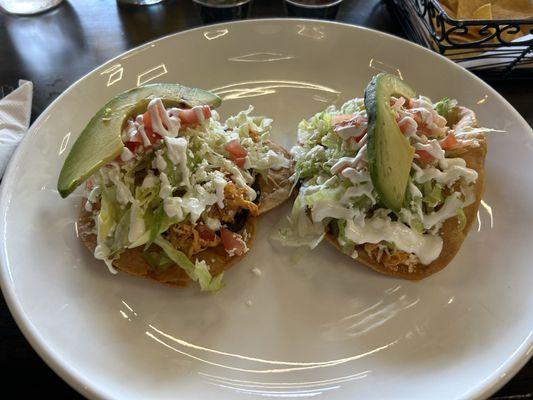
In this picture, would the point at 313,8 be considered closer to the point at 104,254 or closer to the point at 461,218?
the point at 461,218

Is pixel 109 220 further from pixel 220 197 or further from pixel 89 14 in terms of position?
pixel 89 14

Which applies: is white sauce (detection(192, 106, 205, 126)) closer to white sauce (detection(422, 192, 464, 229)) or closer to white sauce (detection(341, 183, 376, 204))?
white sauce (detection(341, 183, 376, 204))

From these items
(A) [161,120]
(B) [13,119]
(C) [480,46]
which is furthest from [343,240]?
(B) [13,119]

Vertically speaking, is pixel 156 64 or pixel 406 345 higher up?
pixel 156 64

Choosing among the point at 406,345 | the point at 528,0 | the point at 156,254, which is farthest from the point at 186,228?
the point at 528,0

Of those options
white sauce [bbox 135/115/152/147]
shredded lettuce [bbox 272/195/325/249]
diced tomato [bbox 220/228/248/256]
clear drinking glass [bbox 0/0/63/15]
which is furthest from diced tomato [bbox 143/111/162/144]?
clear drinking glass [bbox 0/0/63/15]

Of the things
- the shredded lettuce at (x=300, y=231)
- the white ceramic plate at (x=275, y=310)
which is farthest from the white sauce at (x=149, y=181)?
the shredded lettuce at (x=300, y=231)

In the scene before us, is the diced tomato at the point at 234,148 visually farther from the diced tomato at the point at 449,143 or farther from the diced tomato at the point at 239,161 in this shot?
the diced tomato at the point at 449,143
